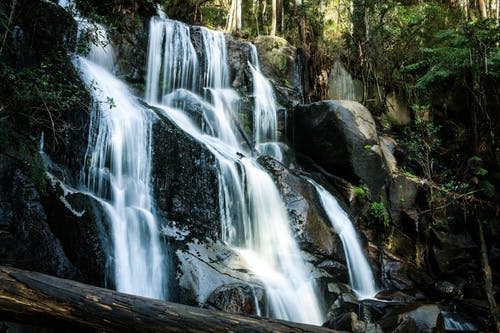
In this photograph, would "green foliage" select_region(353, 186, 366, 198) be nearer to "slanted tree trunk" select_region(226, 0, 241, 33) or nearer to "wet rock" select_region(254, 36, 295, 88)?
"wet rock" select_region(254, 36, 295, 88)

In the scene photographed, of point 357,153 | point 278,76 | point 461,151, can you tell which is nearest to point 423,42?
point 461,151

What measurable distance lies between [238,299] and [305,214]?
10.3 feet

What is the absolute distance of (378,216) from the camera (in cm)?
1094

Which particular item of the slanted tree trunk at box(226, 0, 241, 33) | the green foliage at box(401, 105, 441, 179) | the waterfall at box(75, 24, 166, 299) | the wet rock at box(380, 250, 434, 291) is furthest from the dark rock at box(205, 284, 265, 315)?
the slanted tree trunk at box(226, 0, 241, 33)

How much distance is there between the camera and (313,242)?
804 cm

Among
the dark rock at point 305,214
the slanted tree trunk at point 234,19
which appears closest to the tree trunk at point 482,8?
the slanted tree trunk at point 234,19

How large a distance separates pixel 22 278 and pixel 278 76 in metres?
12.2

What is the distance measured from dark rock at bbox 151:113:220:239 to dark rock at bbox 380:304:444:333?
121 inches

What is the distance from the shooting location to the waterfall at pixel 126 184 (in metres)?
5.68

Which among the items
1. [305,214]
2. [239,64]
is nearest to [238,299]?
[305,214]

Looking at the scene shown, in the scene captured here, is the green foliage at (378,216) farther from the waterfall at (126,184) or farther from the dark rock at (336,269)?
the waterfall at (126,184)

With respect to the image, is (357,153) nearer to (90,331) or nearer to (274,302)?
(274,302)

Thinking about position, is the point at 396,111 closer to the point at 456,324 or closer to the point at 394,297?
the point at 394,297

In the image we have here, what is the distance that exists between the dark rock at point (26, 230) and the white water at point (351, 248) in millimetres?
5625
